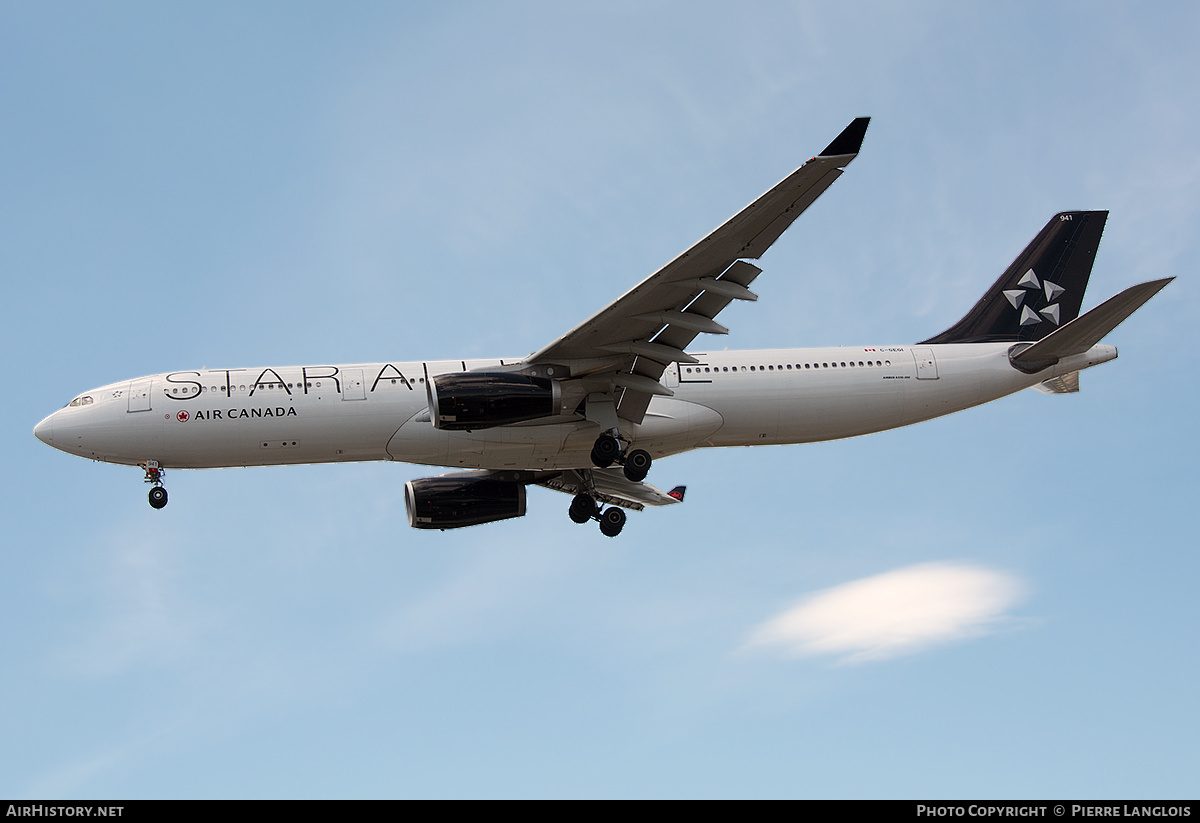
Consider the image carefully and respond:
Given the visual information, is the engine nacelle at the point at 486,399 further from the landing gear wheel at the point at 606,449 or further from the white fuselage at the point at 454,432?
the landing gear wheel at the point at 606,449

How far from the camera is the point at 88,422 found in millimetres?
26734

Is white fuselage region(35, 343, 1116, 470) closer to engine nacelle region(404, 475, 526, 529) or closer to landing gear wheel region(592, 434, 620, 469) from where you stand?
landing gear wheel region(592, 434, 620, 469)

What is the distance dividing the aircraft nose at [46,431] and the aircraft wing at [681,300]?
1196 centimetres

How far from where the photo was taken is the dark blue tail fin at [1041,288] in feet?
102

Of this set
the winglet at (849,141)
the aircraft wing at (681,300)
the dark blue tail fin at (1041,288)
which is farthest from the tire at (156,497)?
the dark blue tail fin at (1041,288)

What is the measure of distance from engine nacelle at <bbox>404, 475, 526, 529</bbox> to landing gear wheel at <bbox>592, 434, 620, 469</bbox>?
534 cm

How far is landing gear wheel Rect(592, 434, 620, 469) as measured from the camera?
26.6 meters

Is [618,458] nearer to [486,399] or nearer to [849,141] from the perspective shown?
[486,399]

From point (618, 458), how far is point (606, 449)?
0.42 meters

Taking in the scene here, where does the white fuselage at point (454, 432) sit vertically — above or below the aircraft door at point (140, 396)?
below

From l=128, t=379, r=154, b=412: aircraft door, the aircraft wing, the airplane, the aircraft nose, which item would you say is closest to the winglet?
the aircraft wing
